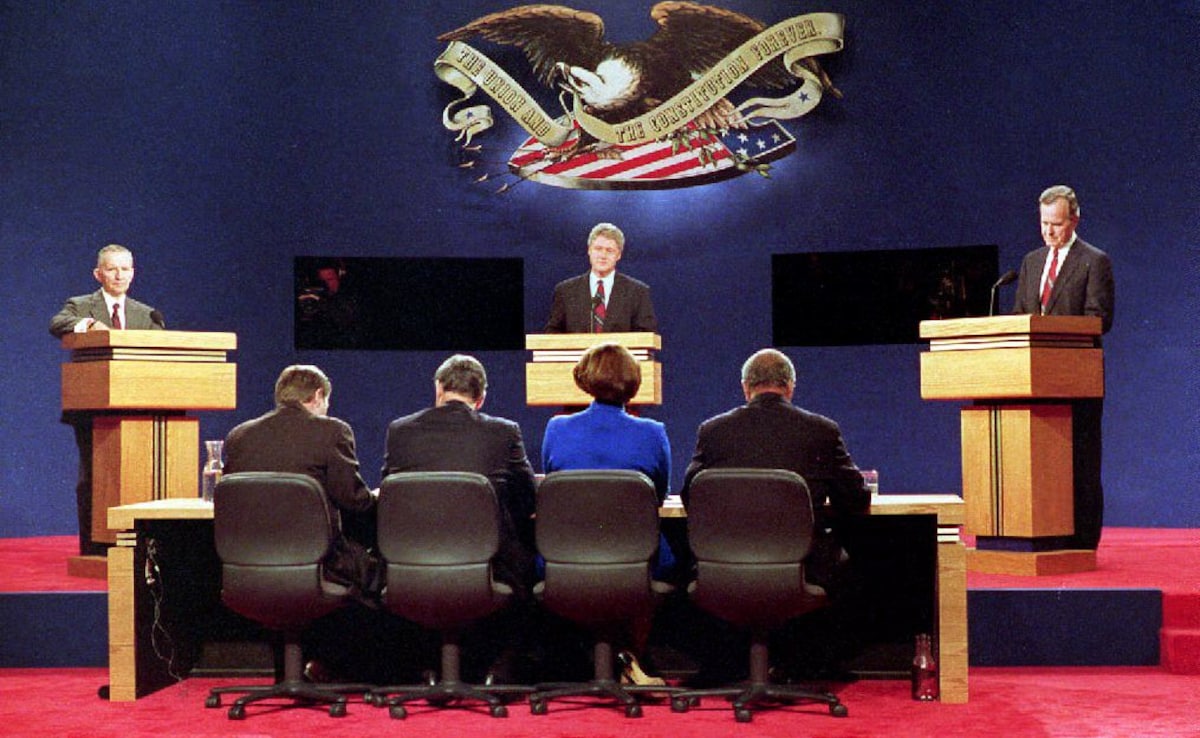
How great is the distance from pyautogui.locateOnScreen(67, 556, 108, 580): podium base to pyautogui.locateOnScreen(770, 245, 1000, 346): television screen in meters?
4.23

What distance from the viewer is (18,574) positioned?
5820 mm

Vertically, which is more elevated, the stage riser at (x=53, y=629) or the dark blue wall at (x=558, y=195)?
the dark blue wall at (x=558, y=195)

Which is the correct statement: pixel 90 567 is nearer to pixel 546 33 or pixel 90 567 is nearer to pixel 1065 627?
pixel 1065 627

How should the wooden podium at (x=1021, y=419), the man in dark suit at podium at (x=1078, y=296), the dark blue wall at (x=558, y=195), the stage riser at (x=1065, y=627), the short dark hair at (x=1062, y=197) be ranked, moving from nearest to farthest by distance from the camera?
the stage riser at (x=1065, y=627), the wooden podium at (x=1021, y=419), the man in dark suit at podium at (x=1078, y=296), the short dark hair at (x=1062, y=197), the dark blue wall at (x=558, y=195)

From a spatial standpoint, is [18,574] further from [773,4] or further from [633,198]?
[773,4]

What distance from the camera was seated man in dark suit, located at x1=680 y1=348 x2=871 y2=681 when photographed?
413 cm

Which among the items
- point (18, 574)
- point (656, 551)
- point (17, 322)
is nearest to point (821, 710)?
point (656, 551)

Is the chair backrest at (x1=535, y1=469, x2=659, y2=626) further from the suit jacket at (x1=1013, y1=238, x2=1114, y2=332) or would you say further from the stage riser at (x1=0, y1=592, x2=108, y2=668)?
the suit jacket at (x1=1013, y1=238, x2=1114, y2=332)

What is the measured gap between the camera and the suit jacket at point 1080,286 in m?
5.58

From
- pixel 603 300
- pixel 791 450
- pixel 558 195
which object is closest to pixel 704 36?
pixel 558 195

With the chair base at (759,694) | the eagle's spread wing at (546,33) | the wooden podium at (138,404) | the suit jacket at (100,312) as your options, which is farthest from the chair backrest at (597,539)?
the eagle's spread wing at (546,33)

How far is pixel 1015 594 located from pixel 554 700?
1850 millimetres

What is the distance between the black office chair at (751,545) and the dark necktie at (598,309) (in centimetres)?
256

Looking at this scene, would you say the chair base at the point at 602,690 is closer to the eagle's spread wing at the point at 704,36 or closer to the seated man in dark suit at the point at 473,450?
the seated man in dark suit at the point at 473,450
